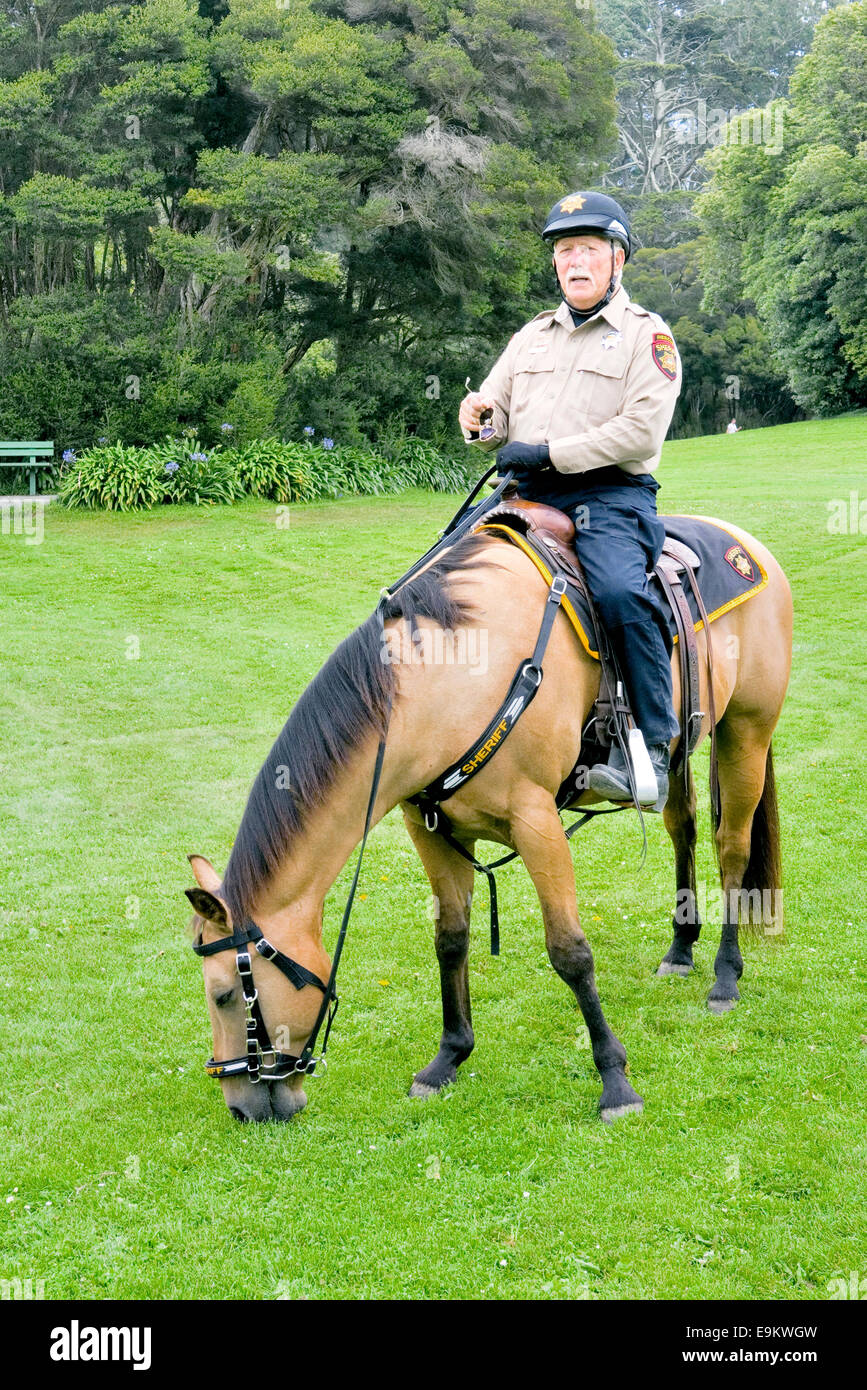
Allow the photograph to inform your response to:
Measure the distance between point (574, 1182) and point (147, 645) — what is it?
9521 millimetres

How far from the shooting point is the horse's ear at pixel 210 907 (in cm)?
345

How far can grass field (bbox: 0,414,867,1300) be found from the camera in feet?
11.9

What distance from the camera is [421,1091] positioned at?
182 inches

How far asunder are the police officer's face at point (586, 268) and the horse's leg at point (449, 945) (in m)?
2.08

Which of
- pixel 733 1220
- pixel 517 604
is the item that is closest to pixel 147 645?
pixel 517 604

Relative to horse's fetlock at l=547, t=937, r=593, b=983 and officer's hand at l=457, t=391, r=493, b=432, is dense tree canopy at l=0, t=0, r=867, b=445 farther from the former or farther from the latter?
horse's fetlock at l=547, t=937, r=593, b=983

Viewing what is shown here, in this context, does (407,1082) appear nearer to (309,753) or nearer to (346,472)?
(309,753)

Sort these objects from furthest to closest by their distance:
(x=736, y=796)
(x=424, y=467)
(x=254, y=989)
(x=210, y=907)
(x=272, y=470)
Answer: (x=424, y=467) → (x=272, y=470) → (x=736, y=796) → (x=254, y=989) → (x=210, y=907)

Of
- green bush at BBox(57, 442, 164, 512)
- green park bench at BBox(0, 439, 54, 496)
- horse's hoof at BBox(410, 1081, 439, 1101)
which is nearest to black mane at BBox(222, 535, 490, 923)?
horse's hoof at BBox(410, 1081, 439, 1101)

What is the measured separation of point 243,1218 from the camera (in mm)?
3811

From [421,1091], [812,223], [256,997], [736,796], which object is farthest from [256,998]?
[812,223]

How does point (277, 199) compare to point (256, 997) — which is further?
point (277, 199)

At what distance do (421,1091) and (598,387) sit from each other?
2.77 metres

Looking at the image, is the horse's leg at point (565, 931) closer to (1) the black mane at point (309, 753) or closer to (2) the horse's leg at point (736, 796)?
(1) the black mane at point (309, 753)
